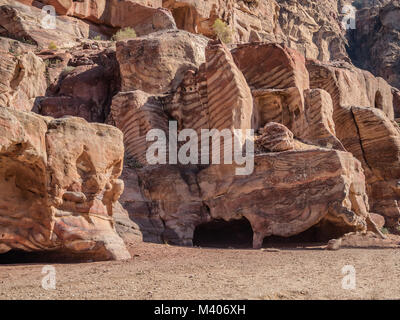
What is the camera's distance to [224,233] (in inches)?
465

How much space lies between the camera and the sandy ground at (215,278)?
4176 millimetres

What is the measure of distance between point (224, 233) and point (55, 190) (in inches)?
241

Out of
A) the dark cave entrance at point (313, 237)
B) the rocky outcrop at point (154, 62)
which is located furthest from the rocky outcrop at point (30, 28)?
the dark cave entrance at point (313, 237)

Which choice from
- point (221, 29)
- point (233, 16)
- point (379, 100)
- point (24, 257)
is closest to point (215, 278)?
point (24, 257)

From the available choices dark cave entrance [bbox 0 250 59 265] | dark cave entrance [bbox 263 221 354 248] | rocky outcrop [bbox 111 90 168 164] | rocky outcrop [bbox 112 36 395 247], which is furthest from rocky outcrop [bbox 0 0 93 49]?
dark cave entrance [bbox 0 250 59 265]

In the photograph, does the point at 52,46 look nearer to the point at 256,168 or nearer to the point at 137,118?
the point at 137,118

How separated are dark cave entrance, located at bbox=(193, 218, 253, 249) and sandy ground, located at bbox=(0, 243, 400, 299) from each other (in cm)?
375

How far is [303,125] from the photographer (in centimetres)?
1244

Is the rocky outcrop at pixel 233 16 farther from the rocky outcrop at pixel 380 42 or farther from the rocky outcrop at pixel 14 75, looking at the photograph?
the rocky outcrop at pixel 14 75

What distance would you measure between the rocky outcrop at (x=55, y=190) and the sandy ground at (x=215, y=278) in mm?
396

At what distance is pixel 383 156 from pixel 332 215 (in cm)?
792

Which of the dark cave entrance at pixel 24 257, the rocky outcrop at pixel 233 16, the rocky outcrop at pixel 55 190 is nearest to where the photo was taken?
the rocky outcrop at pixel 55 190

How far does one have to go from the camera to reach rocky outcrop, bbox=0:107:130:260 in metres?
6.42

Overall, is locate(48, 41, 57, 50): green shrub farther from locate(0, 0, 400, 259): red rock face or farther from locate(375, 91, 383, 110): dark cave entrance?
locate(375, 91, 383, 110): dark cave entrance
